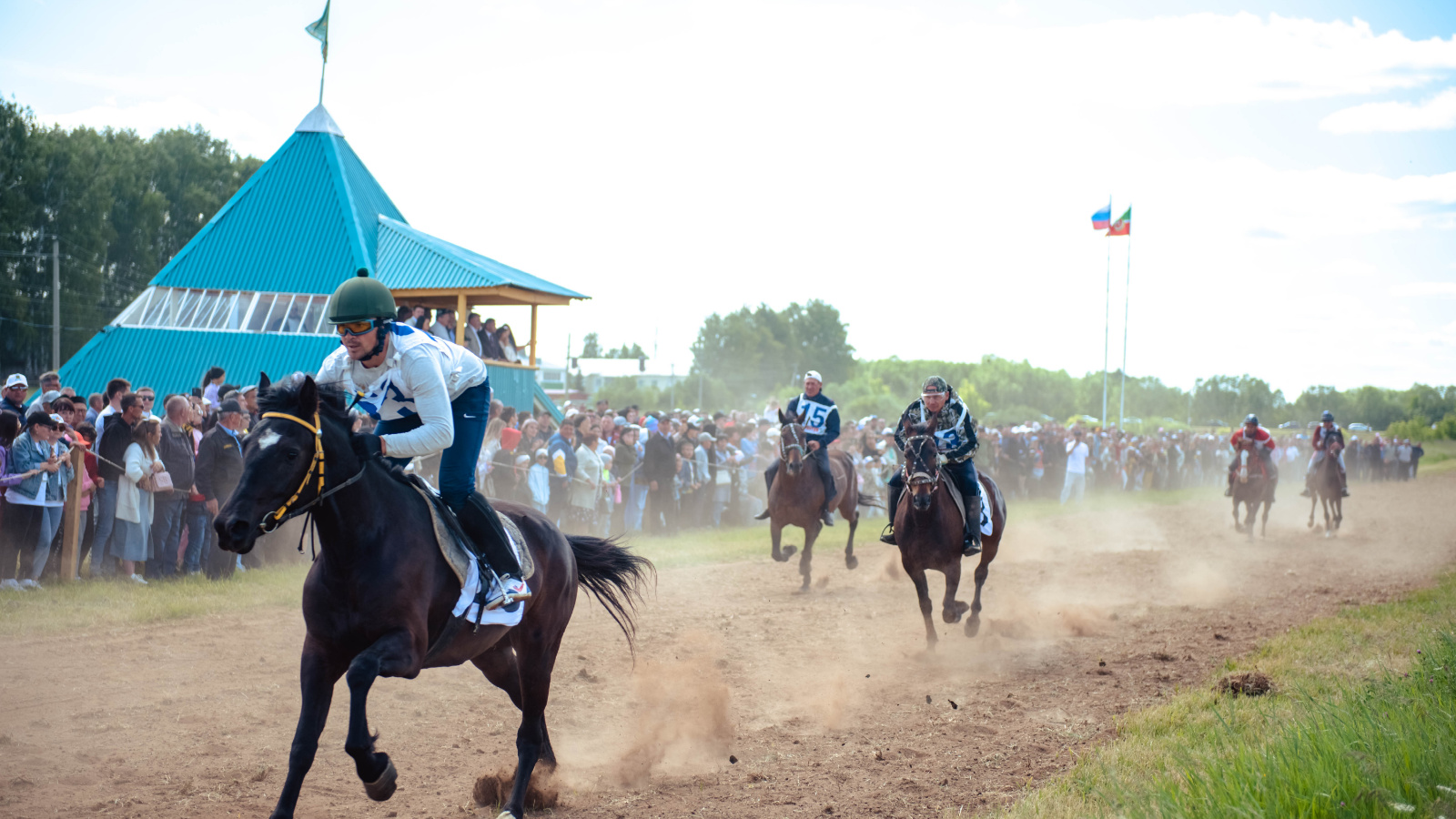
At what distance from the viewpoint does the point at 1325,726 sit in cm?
515

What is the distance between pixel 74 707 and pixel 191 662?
4.14 ft

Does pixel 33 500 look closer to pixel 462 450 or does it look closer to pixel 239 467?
pixel 239 467

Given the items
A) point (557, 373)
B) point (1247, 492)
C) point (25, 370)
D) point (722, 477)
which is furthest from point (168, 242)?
point (1247, 492)

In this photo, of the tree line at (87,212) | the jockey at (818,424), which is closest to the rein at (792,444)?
the jockey at (818,424)

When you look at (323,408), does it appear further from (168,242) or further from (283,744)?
(168,242)

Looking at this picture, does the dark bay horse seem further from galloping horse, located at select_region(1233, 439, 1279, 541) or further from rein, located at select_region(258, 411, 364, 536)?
galloping horse, located at select_region(1233, 439, 1279, 541)

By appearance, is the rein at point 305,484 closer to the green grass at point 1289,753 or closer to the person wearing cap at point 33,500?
the green grass at point 1289,753

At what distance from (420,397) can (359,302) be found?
50 cm

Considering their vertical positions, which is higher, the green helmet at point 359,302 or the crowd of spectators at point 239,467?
the green helmet at point 359,302

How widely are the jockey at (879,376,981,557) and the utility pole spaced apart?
34.1m

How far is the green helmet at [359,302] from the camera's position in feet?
14.8

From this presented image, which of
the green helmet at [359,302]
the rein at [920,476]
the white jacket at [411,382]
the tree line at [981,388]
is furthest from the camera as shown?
the tree line at [981,388]

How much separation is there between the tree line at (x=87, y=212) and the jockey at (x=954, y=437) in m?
36.4

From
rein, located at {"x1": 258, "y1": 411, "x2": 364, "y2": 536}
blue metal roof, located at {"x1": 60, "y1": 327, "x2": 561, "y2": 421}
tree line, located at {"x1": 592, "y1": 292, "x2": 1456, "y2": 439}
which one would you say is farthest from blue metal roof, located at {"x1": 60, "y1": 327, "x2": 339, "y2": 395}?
tree line, located at {"x1": 592, "y1": 292, "x2": 1456, "y2": 439}
